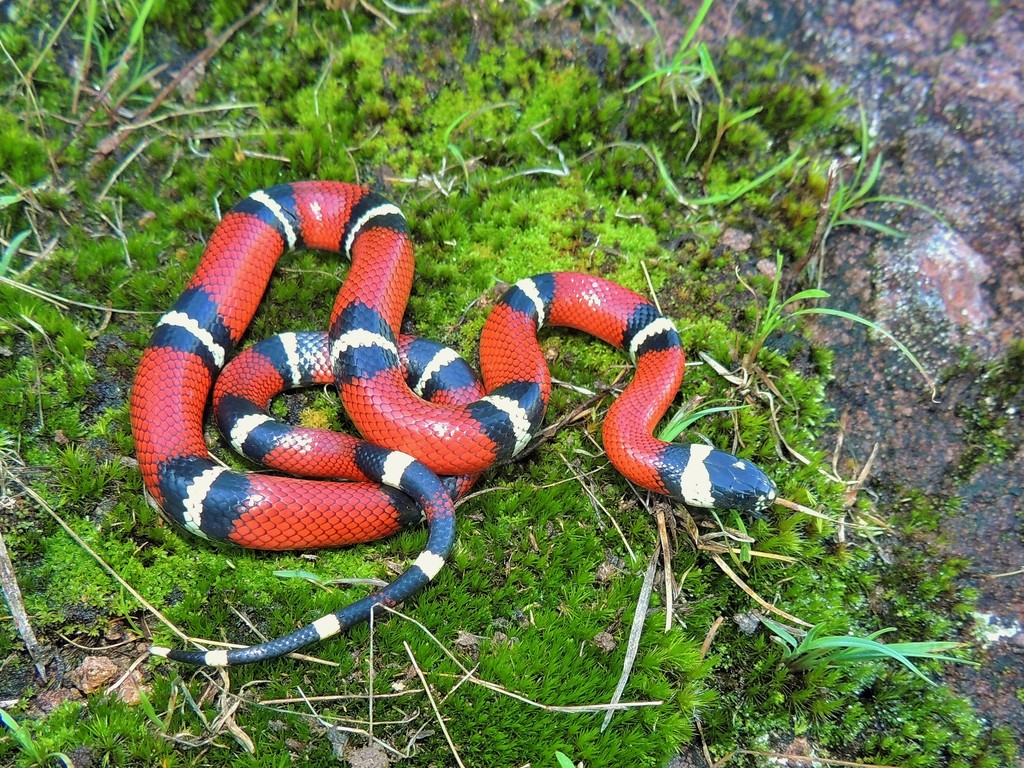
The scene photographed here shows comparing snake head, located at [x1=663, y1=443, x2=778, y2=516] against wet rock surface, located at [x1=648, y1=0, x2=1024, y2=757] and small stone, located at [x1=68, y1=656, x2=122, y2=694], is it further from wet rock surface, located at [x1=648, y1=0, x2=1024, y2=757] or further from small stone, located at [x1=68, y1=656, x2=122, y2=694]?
small stone, located at [x1=68, y1=656, x2=122, y2=694]

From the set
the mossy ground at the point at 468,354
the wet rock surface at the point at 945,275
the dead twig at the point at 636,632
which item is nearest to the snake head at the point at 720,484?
the mossy ground at the point at 468,354

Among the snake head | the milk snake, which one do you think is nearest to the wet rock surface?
the snake head

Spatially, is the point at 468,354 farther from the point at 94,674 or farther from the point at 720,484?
the point at 94,674

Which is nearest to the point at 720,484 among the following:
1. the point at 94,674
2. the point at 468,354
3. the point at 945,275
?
the point at 468,354

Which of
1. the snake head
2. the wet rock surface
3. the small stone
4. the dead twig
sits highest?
the wet rock surface

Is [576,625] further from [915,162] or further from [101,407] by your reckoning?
[915,162]

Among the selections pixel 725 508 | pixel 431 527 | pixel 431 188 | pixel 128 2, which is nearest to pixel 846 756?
pixel 725 508
